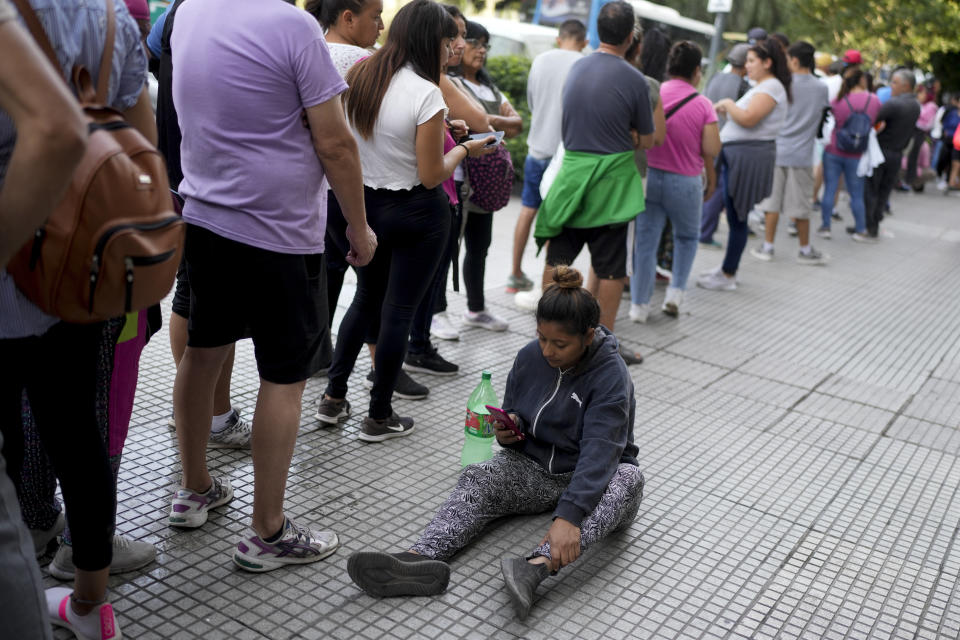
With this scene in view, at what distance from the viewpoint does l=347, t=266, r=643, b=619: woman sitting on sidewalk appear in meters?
2.92

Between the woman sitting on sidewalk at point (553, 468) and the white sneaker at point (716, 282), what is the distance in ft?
A: 14.6

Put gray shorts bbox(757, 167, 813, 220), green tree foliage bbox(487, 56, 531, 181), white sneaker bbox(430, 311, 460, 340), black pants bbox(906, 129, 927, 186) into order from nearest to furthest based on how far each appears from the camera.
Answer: white sneaker bbox(430, 311, 460, 340) → gray shorts bbox(757, 167, 813, 220) → green tree foliage bbox(487, 56, 531, 181) → black pants bbox(906, 129, 927, 186)

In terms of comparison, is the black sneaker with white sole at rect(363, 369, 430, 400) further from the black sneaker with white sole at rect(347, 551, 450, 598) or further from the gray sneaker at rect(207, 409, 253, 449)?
the black sneaker with white sole at rect(347, 551, 450, 598)

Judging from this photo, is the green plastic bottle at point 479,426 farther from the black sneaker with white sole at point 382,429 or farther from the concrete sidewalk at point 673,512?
the black sneaker with white sole at point 382,429

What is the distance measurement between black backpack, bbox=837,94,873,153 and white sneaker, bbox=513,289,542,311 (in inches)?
193

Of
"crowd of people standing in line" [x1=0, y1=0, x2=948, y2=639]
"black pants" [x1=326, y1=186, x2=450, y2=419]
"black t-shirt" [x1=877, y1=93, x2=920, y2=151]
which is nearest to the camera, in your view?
"crowd of people standing in line" [x1=0, y1=0, x2=948, y2=639]

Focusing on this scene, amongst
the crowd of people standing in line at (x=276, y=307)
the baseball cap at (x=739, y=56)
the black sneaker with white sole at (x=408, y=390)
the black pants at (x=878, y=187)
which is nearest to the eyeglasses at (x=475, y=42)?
the crowd of people standing in line at (x=276, y=307)

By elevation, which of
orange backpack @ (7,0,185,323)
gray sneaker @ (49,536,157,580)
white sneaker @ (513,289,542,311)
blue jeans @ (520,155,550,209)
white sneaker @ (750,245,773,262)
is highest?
orange backpack @ (7,0,185,323)

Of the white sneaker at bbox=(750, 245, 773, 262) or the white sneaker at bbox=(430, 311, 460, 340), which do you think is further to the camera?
the white sneaker at bbox=(750, 245, 773, 262)

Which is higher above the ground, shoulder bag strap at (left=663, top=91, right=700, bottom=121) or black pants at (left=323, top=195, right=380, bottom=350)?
shoulder bag strap at (left=663, top=91, right=700, bottom=121)

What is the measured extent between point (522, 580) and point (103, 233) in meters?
1.61

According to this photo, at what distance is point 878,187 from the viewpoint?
1097cm

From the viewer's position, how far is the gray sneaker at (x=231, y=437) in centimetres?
381

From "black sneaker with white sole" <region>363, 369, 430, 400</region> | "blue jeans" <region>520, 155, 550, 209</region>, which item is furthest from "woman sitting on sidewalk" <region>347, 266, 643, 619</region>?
"blue jeans" <region>520, 155, 550, 209</region>
